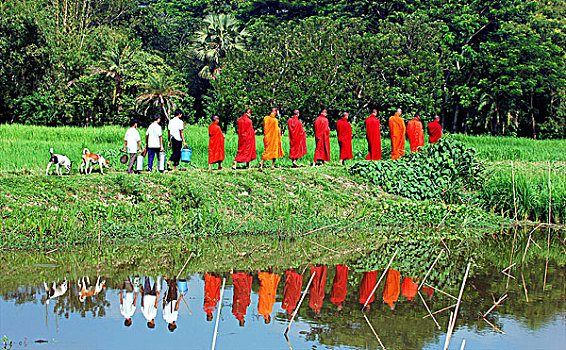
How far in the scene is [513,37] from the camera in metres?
30.5

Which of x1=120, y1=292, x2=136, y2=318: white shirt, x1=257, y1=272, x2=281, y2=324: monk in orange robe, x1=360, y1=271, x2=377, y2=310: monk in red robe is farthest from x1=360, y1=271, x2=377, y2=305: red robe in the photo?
x1=120, y1=292, x2=136, y2=318: white shirt

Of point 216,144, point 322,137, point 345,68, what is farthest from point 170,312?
point 345,68

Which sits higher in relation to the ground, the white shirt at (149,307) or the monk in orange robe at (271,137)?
the monk in orange robe at (271,137)

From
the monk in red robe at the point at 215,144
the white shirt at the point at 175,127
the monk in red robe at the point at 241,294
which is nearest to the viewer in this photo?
the monk in red robe at the point at 241,294

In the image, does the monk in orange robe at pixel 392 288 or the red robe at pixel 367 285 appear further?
the red robe at pixel 367 285

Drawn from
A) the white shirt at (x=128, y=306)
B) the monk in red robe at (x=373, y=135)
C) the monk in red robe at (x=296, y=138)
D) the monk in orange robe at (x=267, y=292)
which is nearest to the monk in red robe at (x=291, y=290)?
the monk in orange robe at (x=267, y=292)

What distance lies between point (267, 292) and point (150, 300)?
1.27m

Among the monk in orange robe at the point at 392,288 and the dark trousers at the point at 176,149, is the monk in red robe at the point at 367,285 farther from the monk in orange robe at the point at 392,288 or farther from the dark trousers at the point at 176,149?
the dark trousers at the point at 176,149

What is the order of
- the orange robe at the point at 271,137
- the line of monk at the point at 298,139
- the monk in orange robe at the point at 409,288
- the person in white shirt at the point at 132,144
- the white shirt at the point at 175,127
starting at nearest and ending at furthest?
the monk in orange robe at the point at 409,288, the person in white shirt at the point at 132,144, the white shirt at the point at 175,127, the line of monk at the point at 298,139, the orange robe at the point at 271,137

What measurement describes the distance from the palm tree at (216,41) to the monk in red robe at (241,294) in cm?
2931

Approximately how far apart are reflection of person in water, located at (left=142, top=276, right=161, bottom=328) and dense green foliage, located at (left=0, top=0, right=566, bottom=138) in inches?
819

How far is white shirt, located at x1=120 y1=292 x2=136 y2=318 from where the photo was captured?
22.1ft

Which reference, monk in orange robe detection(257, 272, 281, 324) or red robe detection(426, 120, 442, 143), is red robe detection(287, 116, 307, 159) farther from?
monk in orange robe detection(257, 272, 281, 324)

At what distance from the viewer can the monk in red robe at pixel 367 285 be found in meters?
7.49
